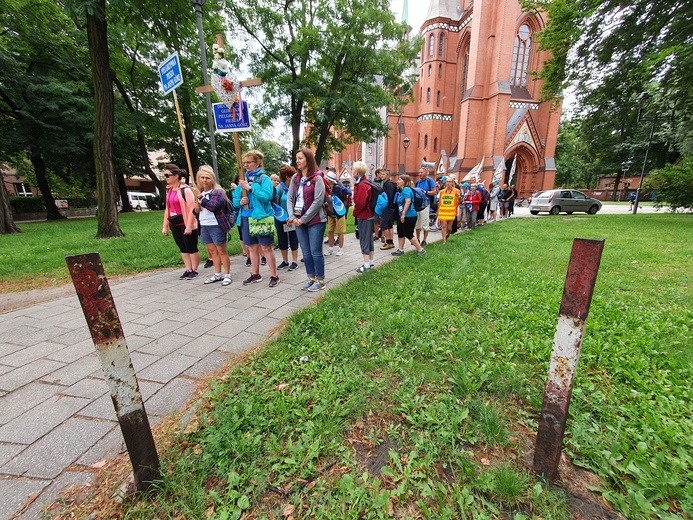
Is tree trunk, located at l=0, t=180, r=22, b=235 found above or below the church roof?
below

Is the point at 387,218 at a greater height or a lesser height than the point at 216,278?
greater

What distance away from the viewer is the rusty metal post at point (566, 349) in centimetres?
137

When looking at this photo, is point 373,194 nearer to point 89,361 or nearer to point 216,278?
point 216,278

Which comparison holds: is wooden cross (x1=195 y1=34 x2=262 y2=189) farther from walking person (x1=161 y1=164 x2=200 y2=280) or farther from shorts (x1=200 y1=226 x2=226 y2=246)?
walking person (x1=161 y1=164 x2=200 y2=280)

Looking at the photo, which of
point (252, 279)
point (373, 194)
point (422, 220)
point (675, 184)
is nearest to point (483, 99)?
point (675, 184)

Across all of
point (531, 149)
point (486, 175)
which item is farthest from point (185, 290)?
point (531, 149)

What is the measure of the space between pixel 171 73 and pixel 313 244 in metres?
4.03

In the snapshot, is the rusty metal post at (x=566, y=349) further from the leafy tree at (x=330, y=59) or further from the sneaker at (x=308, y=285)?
the leafy tree at (x=330, y=59)

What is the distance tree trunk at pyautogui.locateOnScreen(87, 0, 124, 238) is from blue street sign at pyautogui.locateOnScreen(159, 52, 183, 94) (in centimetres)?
463

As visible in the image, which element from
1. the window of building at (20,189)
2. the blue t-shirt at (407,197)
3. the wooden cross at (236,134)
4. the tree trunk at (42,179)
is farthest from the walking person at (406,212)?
the window of building at (20,189)

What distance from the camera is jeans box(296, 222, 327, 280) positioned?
4584 mm

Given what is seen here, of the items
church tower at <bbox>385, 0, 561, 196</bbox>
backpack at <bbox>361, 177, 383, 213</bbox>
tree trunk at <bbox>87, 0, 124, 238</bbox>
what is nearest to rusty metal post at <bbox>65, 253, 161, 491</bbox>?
backpack at <bbox>361, 177, 383, 213</bbox>

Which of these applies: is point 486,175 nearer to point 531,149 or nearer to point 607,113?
point 531,149

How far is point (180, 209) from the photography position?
522 cm
